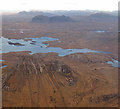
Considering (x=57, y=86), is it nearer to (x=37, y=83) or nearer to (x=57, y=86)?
(x=57, y=86)

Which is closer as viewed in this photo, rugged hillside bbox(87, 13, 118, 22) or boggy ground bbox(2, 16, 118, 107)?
boggy ground bbox(2, 16, 118, 107)

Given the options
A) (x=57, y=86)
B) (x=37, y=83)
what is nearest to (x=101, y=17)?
(x=57, y=86)

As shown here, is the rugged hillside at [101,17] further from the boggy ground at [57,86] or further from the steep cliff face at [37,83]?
the steep cliff face at [37,83]

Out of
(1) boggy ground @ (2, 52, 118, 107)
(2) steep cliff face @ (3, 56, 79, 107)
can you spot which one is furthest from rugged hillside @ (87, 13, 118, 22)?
(2) steep cliff face @ (3, 56, 79, 107)

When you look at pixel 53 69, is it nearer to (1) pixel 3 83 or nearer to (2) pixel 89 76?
(2) pixel 89 76

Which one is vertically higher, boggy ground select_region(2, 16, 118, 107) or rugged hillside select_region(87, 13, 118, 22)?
rugged hillside select_region(87, 13, 118, 22)

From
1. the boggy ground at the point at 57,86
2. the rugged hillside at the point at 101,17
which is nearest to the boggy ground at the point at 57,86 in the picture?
the boggy ground at the point at 57,86

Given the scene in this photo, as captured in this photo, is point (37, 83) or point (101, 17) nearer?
point (37, 83)

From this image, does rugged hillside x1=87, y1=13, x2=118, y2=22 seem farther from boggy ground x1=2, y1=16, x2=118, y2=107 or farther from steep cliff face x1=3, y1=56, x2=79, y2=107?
steep cliff face x1=3, y1=56, x2=79, y2=107
